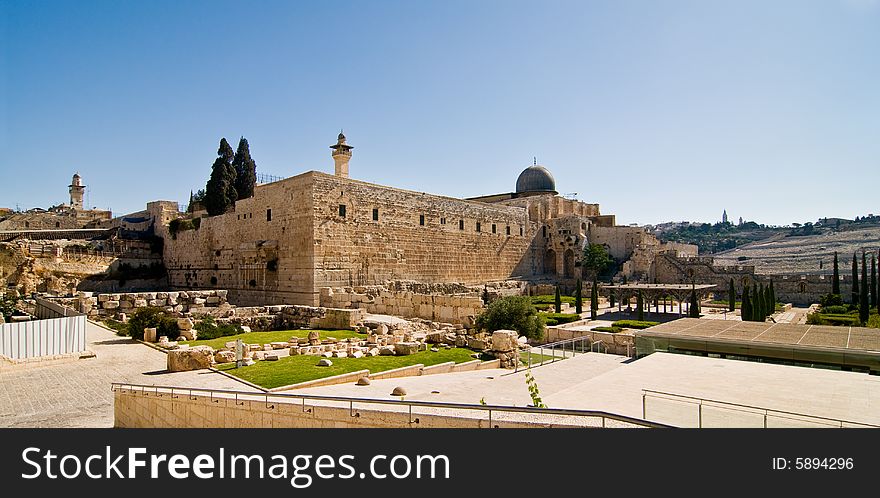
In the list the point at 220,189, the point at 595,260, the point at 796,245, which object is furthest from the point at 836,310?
the point at 796,245

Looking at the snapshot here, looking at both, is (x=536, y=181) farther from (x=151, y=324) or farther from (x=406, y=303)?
(x=151, y=324)

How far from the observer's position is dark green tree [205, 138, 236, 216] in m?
31.9

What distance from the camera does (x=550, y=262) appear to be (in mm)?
37594

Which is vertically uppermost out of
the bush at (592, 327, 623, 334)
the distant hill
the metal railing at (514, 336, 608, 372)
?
the distant hill

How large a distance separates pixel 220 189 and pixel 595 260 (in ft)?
76.5

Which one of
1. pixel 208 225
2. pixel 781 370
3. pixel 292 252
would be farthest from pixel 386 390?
pixel 208 225

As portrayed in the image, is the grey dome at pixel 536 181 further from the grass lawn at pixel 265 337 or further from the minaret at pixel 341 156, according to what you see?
the grass lawn at pixel 265 337

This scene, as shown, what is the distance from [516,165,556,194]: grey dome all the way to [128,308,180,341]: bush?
1172 inches

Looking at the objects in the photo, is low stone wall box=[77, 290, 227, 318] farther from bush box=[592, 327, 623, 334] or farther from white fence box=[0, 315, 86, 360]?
bush box=[592, 327, 623, 334]

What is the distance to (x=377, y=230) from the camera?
24297mm

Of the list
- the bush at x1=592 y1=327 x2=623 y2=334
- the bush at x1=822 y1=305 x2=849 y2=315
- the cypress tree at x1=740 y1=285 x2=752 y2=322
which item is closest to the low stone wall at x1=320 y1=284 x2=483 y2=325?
the bush at x1=592 y1=327 x2=623 y2=334
